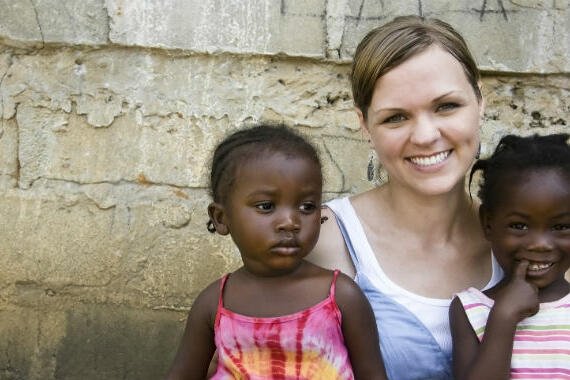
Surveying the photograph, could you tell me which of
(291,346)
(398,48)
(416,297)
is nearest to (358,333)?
(291,346)

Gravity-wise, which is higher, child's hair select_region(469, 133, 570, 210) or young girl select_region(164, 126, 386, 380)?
child's hair select_region(469, 133, 570, 210)

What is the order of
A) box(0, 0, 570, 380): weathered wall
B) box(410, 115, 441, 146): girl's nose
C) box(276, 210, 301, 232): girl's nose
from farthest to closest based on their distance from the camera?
box(0, 0, 570, 380): weathered wall → box(410, 115, 441, 146): girl's nose → box(276, 210, 301, 232): girl's nose

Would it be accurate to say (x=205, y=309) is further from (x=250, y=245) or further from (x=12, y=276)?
(x=12, y=276)

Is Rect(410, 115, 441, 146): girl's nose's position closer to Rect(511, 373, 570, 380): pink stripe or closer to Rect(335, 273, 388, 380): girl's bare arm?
Rect(335, 273, 388, 380): girl's bare arm

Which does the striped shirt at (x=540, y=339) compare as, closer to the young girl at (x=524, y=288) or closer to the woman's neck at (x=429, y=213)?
the young girl at (x=524, y=288)

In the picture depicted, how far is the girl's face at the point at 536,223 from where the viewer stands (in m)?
2.23

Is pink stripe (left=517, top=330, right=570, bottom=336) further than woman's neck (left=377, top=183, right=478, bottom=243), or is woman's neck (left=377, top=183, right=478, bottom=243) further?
woman's neck (left=377, top=183, right=478, bottom=243)

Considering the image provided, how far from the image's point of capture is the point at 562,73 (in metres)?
3.18

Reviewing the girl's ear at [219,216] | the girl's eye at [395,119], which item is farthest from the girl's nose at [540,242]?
the girl's ear at [219,216]

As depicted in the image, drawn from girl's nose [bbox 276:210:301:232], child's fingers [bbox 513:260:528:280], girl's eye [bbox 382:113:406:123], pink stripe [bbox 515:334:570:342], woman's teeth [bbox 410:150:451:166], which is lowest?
pink stripe [bbox 515:334:570:342]

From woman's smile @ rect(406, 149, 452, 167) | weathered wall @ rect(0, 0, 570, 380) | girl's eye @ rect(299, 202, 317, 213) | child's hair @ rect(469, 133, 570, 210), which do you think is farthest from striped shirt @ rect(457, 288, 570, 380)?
weathered wall @ rect(0, 0, 570, 380)

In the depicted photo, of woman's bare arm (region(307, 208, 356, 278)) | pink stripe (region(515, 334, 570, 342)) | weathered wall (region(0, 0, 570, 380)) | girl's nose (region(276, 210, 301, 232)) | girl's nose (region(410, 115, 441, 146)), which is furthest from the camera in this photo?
weathered wall (region(0, 0, 570, 380))

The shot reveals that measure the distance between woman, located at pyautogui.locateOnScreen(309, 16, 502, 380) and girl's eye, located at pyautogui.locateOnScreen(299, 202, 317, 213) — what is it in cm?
36

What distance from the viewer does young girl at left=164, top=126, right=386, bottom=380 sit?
7.11 ft
